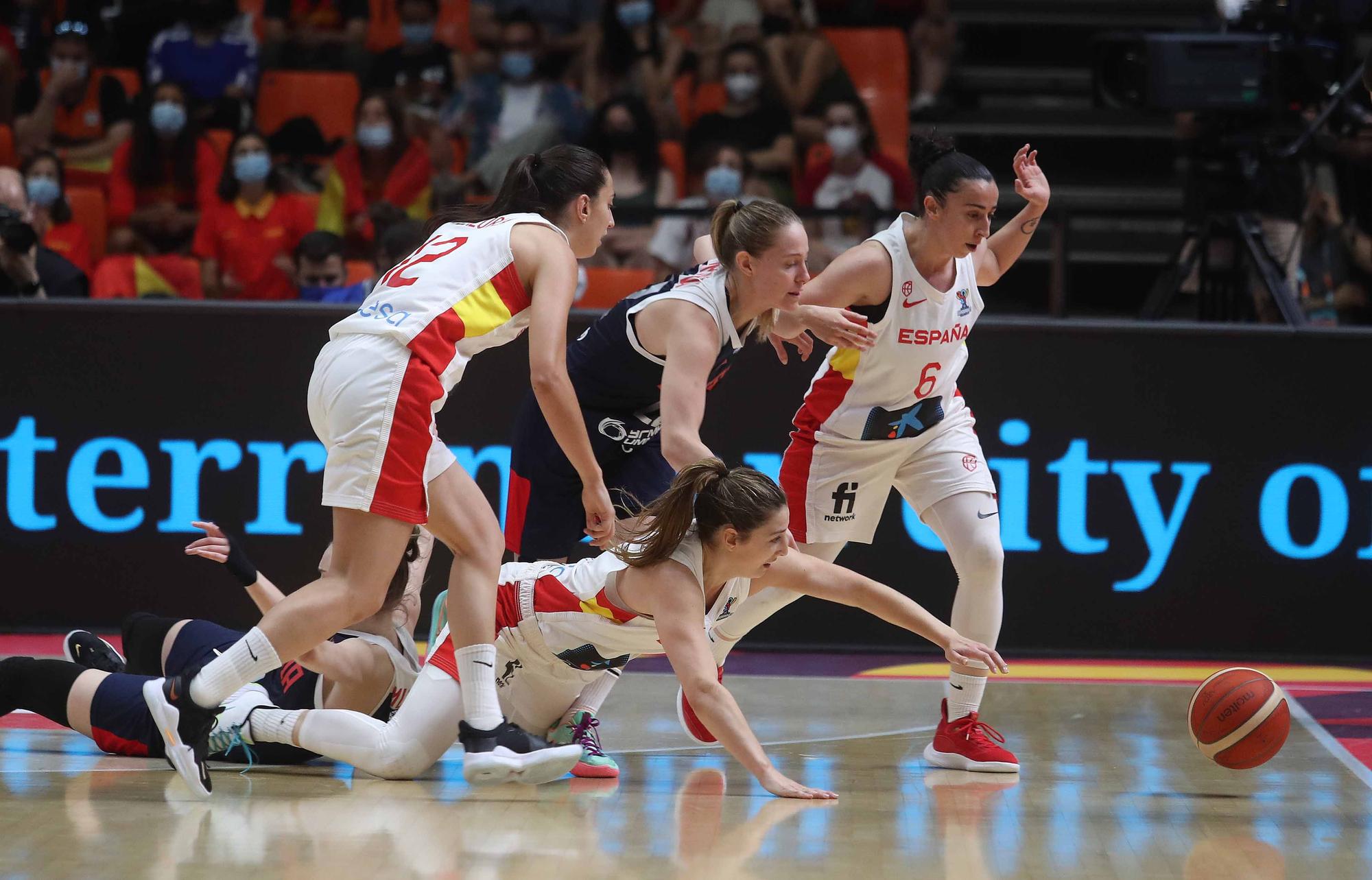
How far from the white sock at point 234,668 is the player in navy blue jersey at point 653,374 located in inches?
36.0

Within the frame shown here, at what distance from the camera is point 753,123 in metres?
9.05

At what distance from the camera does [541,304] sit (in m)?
4.03

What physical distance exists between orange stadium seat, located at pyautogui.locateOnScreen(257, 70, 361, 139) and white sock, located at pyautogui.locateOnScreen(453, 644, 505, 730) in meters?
6.27

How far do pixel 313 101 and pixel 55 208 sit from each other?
1.79 metres

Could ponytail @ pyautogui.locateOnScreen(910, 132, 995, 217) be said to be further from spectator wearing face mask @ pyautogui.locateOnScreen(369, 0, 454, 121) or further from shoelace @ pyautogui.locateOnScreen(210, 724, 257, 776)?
spectator wearing face mask @ pyautogui.locateOnScreen(369, 0, 454, 121)

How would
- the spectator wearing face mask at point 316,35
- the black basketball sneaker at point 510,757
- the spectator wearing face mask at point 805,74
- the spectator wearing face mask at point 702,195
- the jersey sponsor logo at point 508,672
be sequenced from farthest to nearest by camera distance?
the spectator wearing face mask at point 316,35
the spectator wearing face mask at point 805,74
the spectator wearing face mask at point 702,195
the jersey sponsor logo at point 508,672
the black basketball sneaker at point 510,757

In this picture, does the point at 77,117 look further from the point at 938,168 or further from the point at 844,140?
the point at 938,168

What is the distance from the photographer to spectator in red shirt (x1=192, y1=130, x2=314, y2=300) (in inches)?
330

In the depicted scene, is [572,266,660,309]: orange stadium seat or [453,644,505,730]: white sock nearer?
[453,644,505,730]: white sock

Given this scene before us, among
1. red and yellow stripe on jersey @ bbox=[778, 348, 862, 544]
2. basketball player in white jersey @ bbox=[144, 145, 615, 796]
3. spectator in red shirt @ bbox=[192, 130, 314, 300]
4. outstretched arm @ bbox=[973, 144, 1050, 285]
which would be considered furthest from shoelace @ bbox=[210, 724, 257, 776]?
spectator in red shirt @ bbox=[192, 130, 314, 300]

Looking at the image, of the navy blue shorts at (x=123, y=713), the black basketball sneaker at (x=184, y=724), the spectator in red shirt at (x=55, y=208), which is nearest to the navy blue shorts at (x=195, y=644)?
the navy blue shorts at (x=123, y=713)

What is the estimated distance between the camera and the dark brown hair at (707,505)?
3.97m

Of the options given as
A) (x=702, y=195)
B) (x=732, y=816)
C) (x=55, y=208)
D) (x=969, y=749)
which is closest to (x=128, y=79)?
(x=55, y=208)

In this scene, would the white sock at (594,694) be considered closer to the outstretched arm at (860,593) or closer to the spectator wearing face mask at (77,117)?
the outstretched arm at (860,593)
